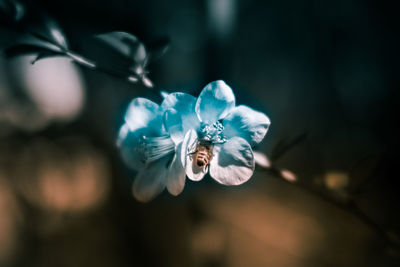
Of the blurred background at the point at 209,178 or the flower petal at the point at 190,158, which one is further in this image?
the blurred background at the point at 209,178

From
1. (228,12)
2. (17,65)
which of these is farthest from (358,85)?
(17,65)

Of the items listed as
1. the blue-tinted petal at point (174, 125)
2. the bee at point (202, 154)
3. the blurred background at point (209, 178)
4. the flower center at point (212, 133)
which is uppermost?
the blue-tinted petal at point (174, 125)

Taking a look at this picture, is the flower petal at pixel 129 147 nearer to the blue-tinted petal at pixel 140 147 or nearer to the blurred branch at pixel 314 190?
the blue-tinted petal at pixel 140 147

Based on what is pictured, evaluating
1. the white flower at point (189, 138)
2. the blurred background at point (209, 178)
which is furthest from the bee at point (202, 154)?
the blurred background at point (209, 178)

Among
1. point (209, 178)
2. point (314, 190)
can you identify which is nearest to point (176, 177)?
point (314, 190)

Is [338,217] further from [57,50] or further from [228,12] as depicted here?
[57,50]

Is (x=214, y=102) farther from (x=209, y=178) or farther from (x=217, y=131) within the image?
(x=209, y=178)
